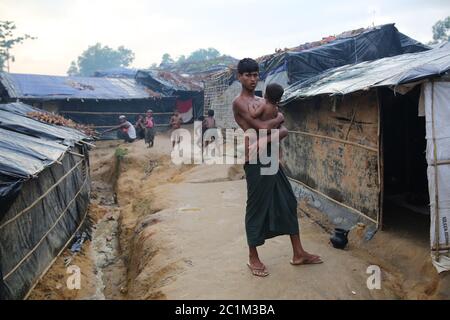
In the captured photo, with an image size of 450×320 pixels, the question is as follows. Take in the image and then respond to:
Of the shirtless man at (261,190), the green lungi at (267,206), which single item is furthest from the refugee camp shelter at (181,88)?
the green lungi at (267,206)

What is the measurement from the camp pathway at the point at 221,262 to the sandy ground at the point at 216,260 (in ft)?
0.03

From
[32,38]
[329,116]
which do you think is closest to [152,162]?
[329,116]

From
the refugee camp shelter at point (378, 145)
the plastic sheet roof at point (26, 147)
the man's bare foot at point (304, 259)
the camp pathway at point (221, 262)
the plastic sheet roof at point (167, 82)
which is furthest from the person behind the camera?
the plastic sheet roof at point (167, 82)

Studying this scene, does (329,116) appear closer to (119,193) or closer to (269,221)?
(269,221)

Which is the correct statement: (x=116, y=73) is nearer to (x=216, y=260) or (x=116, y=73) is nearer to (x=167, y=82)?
(x=167, y=82)

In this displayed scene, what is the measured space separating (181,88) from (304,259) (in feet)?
51.2

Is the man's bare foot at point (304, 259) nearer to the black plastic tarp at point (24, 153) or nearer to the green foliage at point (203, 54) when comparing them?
the black plastic tarp at point (24, 153)

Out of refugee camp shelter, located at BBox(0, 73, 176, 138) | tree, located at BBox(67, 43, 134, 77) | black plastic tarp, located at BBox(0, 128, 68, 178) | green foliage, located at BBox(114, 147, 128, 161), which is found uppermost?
tree, located at BBox(67, 43, 134, 77)

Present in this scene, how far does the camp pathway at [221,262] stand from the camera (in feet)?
11.0

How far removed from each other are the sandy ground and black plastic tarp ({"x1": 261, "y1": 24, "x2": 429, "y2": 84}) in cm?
318

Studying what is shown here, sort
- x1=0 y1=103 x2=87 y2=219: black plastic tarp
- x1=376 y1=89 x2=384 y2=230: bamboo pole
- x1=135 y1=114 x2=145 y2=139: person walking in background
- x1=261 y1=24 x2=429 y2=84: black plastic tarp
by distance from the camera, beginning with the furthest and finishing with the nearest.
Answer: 1. x1=135 y1=114 x2=145 y2=139: person walking in background
2. x1=261 y1=24 x2=429 y2=84: black plastic tarp
3. x1=376 y1=89 x2=384 y2=230: bamboo pole
4. x1=0 y1=103 x2=87 y2=219: black plastic tarp

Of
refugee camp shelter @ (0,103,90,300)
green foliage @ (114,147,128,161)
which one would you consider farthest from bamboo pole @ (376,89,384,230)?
green foliage @ (114,147,128,161)

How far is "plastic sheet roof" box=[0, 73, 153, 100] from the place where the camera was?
1500 cm

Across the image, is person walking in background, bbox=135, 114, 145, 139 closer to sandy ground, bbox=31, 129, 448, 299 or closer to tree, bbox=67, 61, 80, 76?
sandy ground, bbox=31, 129, 448, 299
